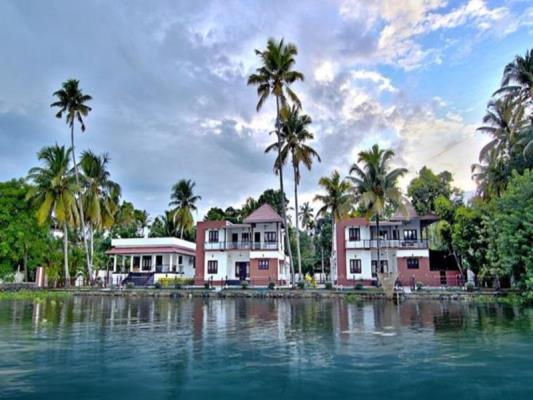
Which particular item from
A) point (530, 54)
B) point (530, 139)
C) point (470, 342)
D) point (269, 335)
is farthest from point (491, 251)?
point (269, 335)

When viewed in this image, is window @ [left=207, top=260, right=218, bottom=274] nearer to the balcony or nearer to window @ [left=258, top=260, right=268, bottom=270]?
the balcony

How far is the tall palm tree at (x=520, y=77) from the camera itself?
2573cm

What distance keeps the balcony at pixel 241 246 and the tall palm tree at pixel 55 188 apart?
39.0ft

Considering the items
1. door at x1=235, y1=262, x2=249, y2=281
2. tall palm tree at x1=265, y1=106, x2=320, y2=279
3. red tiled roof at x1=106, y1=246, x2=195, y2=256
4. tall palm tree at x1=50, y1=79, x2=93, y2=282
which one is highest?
tall palm tree at x1=50, y1=79, x2=93, y2=282

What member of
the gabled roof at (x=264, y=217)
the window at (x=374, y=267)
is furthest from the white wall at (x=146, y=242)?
the window at (x=374, y=267)

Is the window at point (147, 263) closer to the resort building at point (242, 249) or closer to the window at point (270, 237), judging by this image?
the resort building at point (242, 249)

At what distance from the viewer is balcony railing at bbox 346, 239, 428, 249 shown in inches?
1400

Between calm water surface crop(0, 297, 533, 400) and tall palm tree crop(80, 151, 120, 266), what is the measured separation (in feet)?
80.0

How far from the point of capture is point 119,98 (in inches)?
968

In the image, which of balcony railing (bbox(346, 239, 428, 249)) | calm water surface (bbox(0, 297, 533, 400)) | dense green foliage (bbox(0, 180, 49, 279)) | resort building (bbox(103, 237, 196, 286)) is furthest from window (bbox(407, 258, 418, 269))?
dense green foliage (bbox(0, 180, 49, 279))

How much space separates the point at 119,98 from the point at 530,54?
2437 centimetres

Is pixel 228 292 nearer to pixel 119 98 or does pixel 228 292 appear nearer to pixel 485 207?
pixel 119 98

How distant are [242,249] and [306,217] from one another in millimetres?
23829

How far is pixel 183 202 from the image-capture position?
47.8 m
